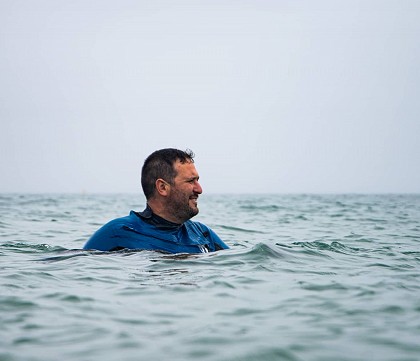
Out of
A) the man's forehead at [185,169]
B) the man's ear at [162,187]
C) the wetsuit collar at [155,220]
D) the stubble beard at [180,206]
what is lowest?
the wetsuit collar at [155,220]

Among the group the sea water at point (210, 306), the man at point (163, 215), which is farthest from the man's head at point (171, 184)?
the sea water at point (210, 306)

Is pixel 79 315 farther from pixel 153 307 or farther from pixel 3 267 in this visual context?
pixel 3 267

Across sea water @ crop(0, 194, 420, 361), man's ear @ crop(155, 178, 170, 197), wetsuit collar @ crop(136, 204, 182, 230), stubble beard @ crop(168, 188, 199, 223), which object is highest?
man's ear @ crop(155, 178, 170, 197)

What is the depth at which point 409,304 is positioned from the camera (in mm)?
5109

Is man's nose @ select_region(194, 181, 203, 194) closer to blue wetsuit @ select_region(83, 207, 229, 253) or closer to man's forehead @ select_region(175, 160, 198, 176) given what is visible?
man's forehead @ select_region(175, 160, 198, 176)

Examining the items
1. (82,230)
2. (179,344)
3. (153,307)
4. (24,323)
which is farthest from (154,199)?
(82,230)

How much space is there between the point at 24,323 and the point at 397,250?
6.91 m

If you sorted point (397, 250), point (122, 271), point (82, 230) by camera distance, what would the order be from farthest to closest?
point (82, 230) → point (397, 250) → point (122, 271)

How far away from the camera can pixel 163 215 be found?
7.51 m

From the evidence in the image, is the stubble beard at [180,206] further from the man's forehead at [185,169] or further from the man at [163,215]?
the man's forehead at [185,169]

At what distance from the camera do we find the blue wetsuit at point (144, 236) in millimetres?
7281

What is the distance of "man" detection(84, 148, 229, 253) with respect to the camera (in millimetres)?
7293

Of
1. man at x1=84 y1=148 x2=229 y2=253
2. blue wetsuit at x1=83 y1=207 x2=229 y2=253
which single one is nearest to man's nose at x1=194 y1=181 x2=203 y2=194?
man at x1=84 y1=148 x2=229 y2=253

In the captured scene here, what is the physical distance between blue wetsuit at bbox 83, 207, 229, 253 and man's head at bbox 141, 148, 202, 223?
0.14 meters
